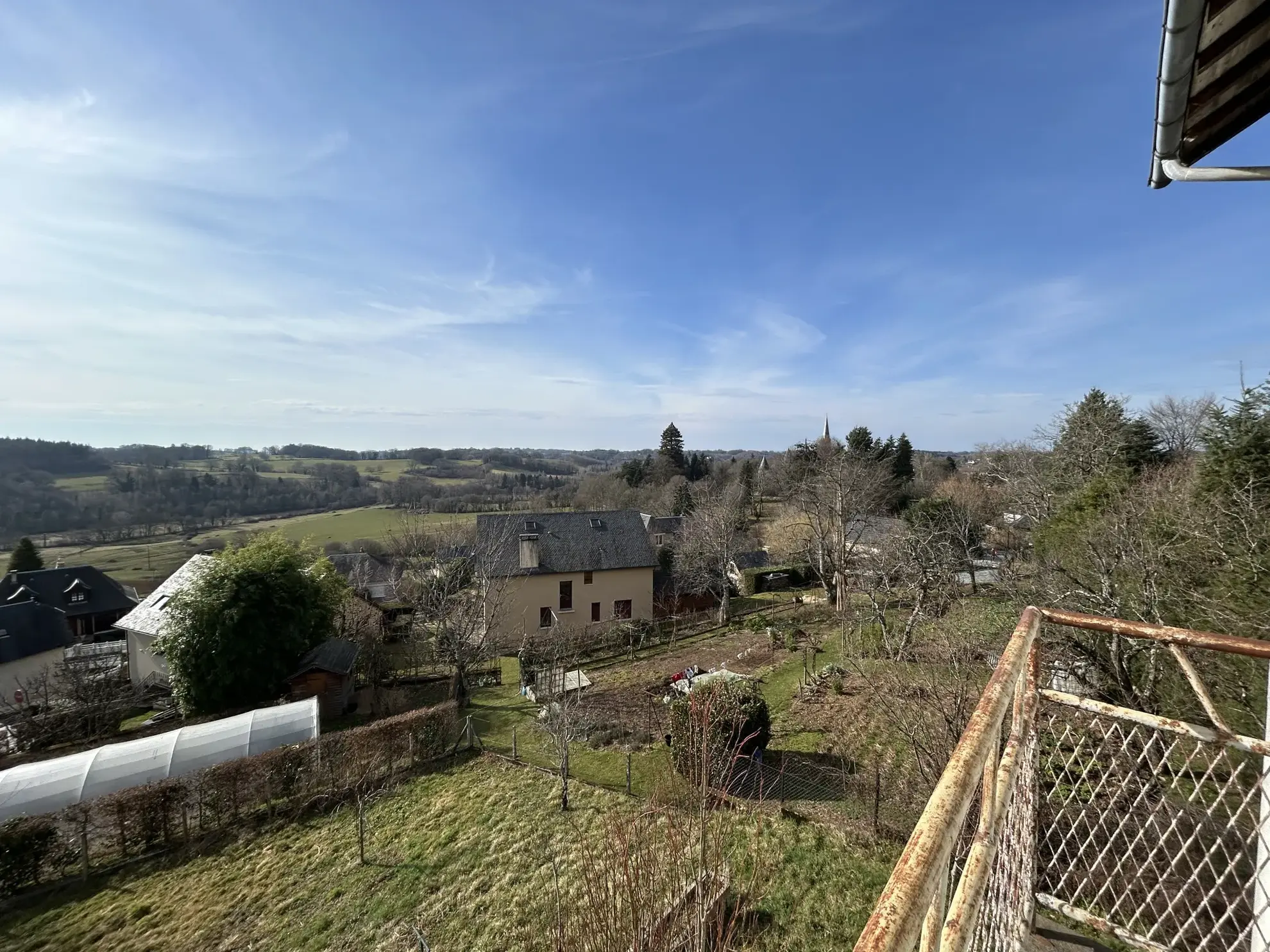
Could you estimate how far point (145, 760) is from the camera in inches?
379

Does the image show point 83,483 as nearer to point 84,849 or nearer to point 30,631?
point 30,631

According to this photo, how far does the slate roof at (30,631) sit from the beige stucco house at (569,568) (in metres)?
17.6

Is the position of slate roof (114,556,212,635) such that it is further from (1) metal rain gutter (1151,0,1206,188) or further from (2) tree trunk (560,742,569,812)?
(1) metal rain gutter (1151,0,1206,188)

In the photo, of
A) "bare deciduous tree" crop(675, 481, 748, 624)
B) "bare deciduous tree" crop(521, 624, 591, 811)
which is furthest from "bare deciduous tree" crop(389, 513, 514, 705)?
"bare deciduous tree" crop(675, 481, 748, 624)

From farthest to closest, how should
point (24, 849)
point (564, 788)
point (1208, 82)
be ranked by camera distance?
point (564, 788)
point (24, 849)
point (1208, 82)

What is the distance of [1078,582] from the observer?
880 centimetres

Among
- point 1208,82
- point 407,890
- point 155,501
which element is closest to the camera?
point 1208,82

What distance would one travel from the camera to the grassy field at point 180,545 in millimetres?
41094

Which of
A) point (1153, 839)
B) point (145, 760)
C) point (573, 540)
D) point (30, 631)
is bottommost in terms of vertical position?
point (30, 631)

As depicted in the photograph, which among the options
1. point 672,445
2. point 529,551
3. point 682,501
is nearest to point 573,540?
point 529,551

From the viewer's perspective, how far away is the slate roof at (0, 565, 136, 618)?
25047 mm

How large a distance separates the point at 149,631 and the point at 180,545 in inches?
1662

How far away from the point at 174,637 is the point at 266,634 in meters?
2.22

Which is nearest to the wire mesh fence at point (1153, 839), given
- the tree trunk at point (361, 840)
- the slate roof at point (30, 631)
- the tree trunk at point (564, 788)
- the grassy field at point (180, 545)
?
the tree trunk at point (564, 788)
